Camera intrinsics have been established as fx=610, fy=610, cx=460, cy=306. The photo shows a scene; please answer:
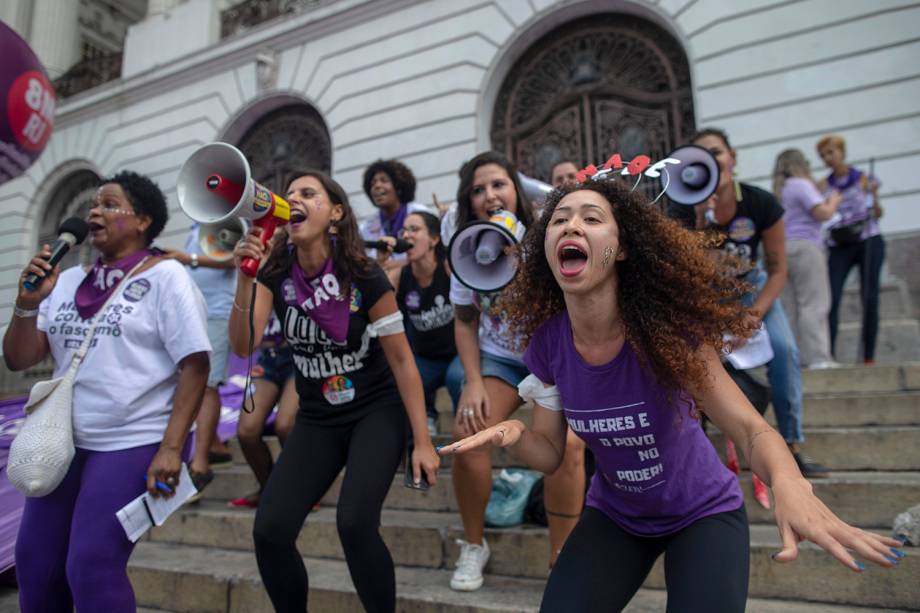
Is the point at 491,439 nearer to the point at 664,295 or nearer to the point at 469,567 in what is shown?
the point at 664,295

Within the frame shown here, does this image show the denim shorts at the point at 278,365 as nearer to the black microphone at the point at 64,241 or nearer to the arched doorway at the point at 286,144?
the black microphone at the point at 64,241

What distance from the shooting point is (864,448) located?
3.62m

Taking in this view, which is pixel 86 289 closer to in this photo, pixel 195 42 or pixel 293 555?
pixel 293 555

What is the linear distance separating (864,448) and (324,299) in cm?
325

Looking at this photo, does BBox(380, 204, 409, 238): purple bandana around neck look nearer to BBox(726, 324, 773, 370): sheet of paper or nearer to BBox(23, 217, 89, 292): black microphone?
BBox(23, 217, 89, 292): black microphone

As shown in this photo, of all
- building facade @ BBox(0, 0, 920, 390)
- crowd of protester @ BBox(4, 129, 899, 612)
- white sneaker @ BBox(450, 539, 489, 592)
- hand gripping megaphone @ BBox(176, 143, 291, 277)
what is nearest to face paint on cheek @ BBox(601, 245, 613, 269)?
crowd of protester @ BBox(4, 129, 899, 612)

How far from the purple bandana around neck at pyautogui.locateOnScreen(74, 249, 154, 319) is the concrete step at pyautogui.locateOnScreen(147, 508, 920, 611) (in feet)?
5.83

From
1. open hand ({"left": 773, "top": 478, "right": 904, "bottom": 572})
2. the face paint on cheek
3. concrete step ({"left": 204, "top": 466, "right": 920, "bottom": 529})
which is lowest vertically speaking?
concrete step ({"left": 204, "top": 466, "right": 920, "bottom": 529})

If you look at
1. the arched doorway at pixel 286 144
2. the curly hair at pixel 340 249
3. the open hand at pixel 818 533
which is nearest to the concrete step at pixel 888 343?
the curly hair at pixel 340 249

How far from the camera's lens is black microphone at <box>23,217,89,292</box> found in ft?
8.64

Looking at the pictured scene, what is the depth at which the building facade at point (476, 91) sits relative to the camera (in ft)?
26.4

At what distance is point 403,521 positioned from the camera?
3.72 metres

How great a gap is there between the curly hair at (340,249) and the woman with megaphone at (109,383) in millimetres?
435

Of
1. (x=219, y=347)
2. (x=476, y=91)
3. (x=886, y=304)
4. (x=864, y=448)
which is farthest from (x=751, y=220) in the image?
(x=476, y=91)
